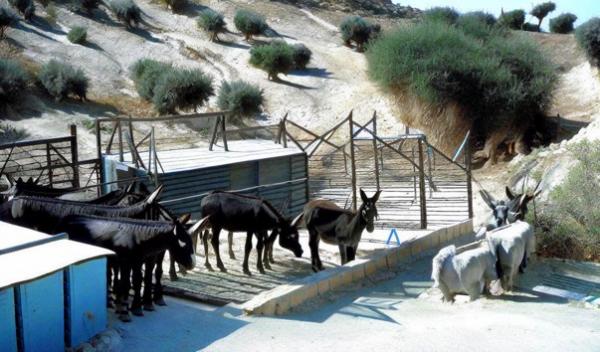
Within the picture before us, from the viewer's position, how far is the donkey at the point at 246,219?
13.0m

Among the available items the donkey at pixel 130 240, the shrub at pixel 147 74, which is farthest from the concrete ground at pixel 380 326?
the shrub at pixel 147 74

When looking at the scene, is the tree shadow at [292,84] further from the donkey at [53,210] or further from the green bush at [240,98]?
the donkey at [53,210]

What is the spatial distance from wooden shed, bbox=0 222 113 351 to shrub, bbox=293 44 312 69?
104 ft

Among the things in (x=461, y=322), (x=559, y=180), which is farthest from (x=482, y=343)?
(x=559, y=180)

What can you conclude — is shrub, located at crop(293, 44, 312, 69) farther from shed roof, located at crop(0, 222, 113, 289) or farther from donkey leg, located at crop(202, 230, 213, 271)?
shed roof, located at crop(0, 222, 113, 289)

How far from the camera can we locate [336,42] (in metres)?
46.6

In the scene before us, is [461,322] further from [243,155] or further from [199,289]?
[243,155]

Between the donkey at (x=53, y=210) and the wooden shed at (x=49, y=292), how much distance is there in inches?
57.0

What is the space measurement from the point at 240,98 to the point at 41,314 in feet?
85.8

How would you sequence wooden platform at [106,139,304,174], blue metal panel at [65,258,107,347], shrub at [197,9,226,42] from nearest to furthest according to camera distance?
blue metal panel at [65,258,107,347] < wooden platform at [106,139,304,174] < shrub at [197,9,226,42]

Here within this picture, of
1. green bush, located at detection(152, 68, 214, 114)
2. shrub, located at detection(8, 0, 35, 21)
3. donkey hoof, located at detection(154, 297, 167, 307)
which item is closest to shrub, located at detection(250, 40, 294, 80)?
green bush, located at detection(152, 68, 214, 114)

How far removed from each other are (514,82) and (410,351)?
23518mm

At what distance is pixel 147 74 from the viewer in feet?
113

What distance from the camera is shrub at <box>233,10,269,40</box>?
43.8 m
